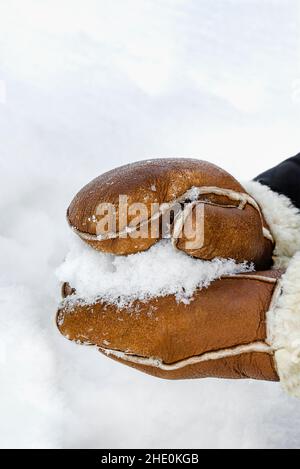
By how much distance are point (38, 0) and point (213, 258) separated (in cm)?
160

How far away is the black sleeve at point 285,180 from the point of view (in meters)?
0.96

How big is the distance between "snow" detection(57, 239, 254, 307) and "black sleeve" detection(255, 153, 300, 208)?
0.81ft

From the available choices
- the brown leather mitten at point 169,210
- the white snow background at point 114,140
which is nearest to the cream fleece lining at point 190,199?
the brown leather mitten at point 169,210

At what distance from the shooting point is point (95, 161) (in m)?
1.55

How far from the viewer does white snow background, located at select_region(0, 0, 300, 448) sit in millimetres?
1122

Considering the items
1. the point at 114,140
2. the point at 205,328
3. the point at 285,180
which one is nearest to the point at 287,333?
the point at 205,328

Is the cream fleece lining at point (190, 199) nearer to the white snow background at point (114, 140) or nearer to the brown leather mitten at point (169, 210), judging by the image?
the brown leather mitten at point (169, 210)

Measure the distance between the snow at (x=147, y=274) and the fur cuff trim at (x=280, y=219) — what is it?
116 millimetres

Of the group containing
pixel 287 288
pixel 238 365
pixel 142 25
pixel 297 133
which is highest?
pixel 142 25

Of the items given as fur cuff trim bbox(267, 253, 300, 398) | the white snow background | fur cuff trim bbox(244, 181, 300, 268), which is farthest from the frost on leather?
the white snow background

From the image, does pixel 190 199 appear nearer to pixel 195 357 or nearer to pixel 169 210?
pixel 169 210
